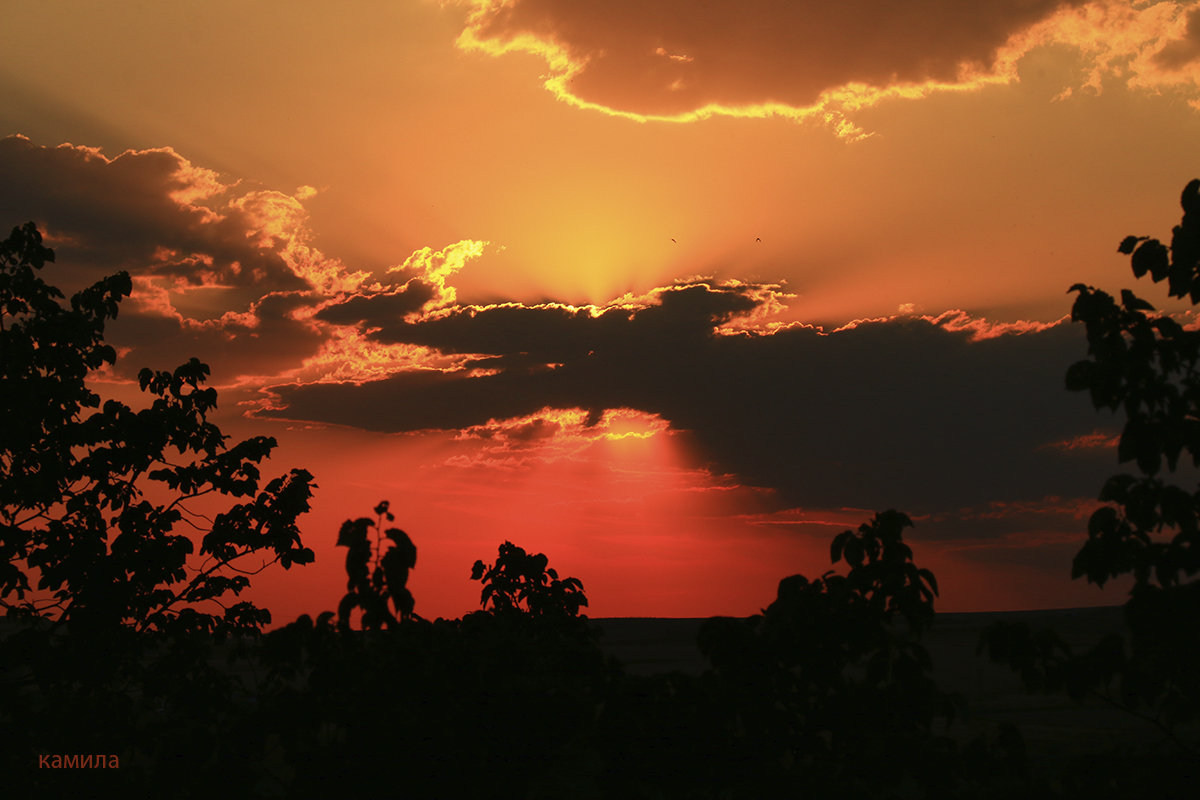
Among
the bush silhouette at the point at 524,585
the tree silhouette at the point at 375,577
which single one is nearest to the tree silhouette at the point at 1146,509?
the tree silhouette at the point at 375,577

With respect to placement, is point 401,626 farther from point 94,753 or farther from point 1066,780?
point 94,753

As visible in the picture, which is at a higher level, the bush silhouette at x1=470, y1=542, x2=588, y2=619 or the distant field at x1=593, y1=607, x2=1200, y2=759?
the bush silhouette at x1=470, y1=542, x2=588, y2=619

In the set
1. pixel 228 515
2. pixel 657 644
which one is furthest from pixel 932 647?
pixel 228 515

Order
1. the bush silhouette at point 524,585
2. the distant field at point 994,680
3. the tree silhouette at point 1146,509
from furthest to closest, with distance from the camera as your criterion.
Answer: the distant field at point 994,680 < the bush silhouette at point 524,585 < the tree silhouette at point 1146,509

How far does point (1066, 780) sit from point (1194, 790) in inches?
27.6

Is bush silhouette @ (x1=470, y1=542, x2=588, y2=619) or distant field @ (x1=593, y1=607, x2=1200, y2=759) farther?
distant field @ (x1=593, y1=607, x2=1200, y2=759)

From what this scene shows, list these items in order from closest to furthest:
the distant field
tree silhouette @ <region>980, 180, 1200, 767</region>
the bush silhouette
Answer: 1. tree silhouette @ <region>980, 180, 1200, 767</region>
2. the bush silhouette
3. the distant field

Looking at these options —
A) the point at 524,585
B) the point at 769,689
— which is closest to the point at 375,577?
the point at 769,689

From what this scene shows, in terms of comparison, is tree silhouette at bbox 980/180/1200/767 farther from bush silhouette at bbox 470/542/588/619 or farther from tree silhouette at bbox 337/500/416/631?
bush silhouette at bbox 470/542/588/619

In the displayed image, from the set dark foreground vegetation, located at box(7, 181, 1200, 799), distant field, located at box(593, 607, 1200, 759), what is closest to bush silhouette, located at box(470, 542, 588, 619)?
distant field, located at box(593, 607, 1200, 759)

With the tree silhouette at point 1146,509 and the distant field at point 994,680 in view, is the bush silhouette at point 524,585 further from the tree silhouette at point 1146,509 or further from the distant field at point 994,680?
the tree silhouette at point 1146,509

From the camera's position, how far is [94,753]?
1004 centimetres

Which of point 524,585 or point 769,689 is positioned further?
point 524,585

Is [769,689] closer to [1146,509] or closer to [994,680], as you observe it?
[1146,509]
